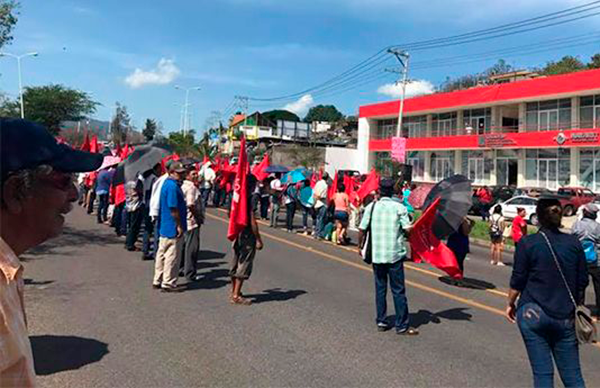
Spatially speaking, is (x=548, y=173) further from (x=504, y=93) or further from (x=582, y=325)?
(x=582, y=325)

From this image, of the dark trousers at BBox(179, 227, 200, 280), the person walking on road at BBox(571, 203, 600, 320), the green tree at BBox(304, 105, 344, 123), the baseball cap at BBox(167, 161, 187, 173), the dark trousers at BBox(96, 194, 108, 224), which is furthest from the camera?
the green tree at BBox(304, 105, 344, 123)

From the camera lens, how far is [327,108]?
159 meters

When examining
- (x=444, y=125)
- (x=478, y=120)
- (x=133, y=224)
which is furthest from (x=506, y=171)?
(x=133, y=224)

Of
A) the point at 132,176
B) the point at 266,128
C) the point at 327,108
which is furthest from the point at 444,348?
the point at 327,108

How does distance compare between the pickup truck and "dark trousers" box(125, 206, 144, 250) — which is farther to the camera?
the pickup truck

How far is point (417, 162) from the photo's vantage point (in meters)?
53.9

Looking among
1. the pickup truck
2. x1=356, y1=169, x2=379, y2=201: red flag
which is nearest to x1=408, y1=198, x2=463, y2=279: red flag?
x1=356, y1=169, x2=379, y2=201: red flag

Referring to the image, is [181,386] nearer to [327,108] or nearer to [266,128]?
[266,128]

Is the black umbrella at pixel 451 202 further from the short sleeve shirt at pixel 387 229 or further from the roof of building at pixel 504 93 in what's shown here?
the roof of building at pixel 504 93

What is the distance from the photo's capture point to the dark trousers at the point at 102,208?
52.6 feet

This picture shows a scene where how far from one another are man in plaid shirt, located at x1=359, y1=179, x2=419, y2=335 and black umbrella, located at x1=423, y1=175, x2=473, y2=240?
1802mm

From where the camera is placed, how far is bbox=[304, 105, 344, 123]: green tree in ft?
504

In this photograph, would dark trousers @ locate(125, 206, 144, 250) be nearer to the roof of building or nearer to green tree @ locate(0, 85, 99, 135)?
the roof of building

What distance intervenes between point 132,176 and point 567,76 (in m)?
35.3
